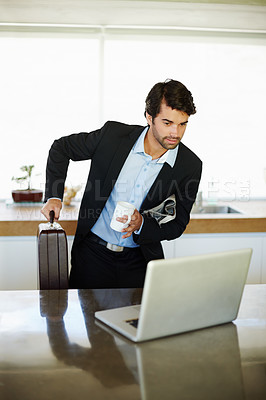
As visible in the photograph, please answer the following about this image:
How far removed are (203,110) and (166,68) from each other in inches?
16.4

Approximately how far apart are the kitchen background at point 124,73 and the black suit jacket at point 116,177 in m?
1.27

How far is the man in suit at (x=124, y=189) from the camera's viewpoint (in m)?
2.35

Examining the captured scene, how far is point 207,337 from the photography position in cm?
146

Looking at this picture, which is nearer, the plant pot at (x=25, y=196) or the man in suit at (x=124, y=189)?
the man in suit at (x=124, y=189)

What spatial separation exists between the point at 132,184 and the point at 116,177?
0.28 ft

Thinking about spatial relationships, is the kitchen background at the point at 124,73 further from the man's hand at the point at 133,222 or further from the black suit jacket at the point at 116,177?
the man's hand at the point at 133,222

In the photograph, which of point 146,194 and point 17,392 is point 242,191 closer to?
point 146,194

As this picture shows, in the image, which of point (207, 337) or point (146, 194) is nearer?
point (207, 337)

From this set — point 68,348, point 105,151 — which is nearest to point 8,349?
point 68,348

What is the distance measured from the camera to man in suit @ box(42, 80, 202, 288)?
92.5 inches

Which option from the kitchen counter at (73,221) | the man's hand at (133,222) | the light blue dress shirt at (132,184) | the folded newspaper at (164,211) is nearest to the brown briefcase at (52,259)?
the man's hand at (133,222)

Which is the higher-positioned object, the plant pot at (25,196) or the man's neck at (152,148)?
the man's neck at (152,148)

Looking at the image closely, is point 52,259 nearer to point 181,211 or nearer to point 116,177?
point 116,177

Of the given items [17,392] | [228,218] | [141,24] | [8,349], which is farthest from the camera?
[141,24]
